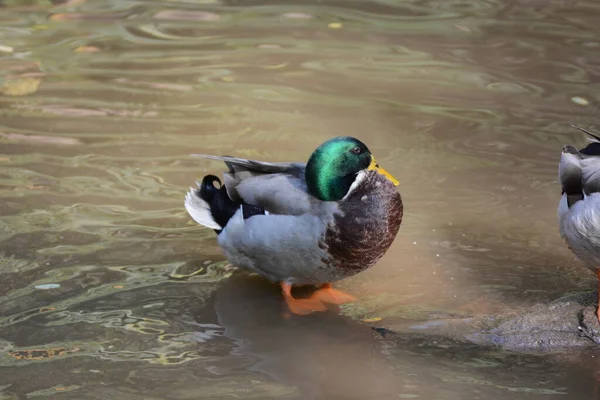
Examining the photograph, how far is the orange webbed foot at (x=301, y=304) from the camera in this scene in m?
4.98

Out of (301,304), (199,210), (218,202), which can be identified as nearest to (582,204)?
(301,304)

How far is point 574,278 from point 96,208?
309 cm

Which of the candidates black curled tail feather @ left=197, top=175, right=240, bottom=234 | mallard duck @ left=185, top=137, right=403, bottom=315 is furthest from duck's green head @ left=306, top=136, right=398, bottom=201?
black curled tail feather @ left=197, top=175, right=240, bottom=234

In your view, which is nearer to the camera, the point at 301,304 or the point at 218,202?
the point at 301,304

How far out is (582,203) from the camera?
4.37m

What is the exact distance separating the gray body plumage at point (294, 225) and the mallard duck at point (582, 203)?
2.82 feet

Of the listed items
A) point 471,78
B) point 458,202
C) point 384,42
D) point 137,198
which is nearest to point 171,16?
point 384,42

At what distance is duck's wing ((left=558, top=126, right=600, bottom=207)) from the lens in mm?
4426

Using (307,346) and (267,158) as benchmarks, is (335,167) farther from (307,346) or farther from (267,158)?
(267,158)

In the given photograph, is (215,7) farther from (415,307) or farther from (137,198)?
(415,307)

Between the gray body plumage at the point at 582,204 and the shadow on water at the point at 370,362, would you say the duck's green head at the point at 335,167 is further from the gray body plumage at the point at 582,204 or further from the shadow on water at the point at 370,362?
the gray body plumage at the point at 582,204

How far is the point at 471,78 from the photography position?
8.45m

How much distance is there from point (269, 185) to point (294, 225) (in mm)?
330

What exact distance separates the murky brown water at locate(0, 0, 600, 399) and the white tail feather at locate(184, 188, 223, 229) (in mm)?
347
